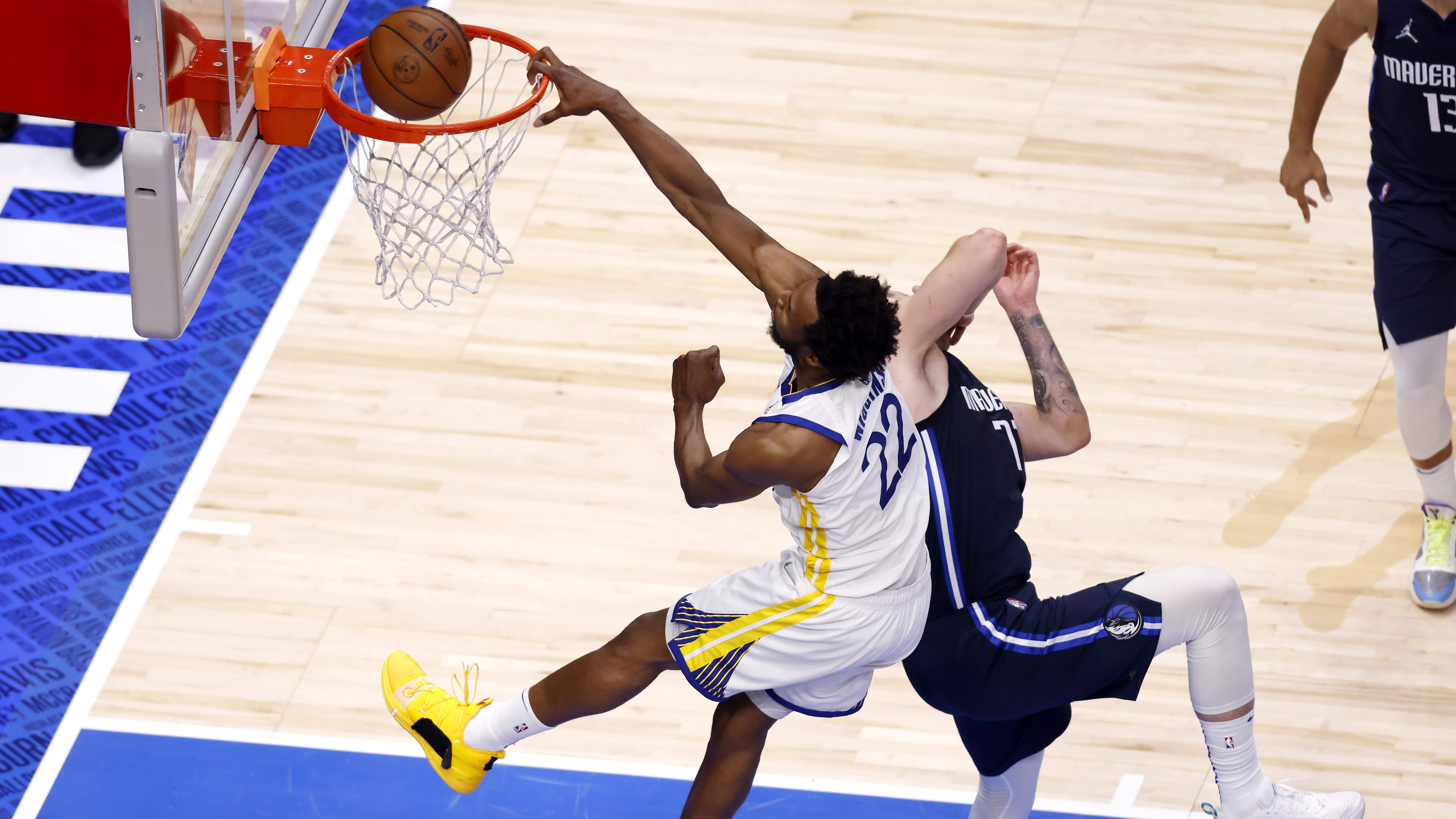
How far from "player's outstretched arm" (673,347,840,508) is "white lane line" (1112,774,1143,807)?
175cm

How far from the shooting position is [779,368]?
580cm

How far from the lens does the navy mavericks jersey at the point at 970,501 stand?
3639 millimetres

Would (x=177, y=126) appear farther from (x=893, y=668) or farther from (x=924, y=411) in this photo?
(x=893, y=668)

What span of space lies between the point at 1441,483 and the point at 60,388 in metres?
4.82

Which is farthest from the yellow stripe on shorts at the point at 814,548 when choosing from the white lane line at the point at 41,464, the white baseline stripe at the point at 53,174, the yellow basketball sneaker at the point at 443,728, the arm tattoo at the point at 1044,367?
the white baseline stripe at the point at 53,174

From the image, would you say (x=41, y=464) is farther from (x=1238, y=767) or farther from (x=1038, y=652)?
(x=1238, y=767)

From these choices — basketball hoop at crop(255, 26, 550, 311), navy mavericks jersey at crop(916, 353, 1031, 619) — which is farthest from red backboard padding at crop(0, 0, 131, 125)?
navy mavericks jersey at crop(916, 353, 1031, 619)

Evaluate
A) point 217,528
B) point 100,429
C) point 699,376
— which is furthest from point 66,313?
point 699,376

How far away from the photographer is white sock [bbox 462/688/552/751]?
153 inches

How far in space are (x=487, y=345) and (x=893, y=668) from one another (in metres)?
2.02

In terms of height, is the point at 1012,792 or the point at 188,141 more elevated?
the point at 188,141

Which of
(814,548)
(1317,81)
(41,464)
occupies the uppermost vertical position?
(1317,81)

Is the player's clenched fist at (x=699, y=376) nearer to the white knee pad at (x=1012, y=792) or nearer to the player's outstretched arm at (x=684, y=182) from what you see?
the player's outstretched arm at (x=684, y=182)

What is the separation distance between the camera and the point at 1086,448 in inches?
219
